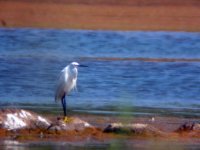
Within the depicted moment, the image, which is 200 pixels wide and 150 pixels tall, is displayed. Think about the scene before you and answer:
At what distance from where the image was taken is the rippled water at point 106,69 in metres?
18.9

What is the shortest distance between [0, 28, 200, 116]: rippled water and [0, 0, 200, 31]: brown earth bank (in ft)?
0.93

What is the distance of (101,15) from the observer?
105 feet

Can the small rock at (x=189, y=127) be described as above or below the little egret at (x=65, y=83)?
below

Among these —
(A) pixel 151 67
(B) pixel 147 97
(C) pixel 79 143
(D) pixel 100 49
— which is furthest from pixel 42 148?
(D) pixel 100 49

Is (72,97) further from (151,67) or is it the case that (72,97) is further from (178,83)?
(151,67)

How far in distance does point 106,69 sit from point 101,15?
27.5ft

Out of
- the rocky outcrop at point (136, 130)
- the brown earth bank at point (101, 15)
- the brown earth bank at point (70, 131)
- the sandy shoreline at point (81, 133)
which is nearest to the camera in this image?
the sandy shoreline at point (81, 133)

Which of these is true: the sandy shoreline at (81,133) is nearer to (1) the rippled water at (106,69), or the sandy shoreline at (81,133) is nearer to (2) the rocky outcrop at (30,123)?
(2) the rocky outcrop at (30,123)

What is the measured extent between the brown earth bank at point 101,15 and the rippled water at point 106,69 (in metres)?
0.28

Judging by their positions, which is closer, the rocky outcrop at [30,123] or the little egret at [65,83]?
the rocky outcrop at [30,123]

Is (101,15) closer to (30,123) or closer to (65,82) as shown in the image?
(65,82)

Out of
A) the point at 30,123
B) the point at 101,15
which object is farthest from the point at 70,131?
the point at 101,15

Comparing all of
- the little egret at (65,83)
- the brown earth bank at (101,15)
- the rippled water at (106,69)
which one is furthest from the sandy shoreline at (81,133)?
the brown earth bank at (101,15)

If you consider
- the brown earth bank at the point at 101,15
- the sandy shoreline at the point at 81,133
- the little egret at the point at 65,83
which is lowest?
the sandy shoreline at the point at 81,133
